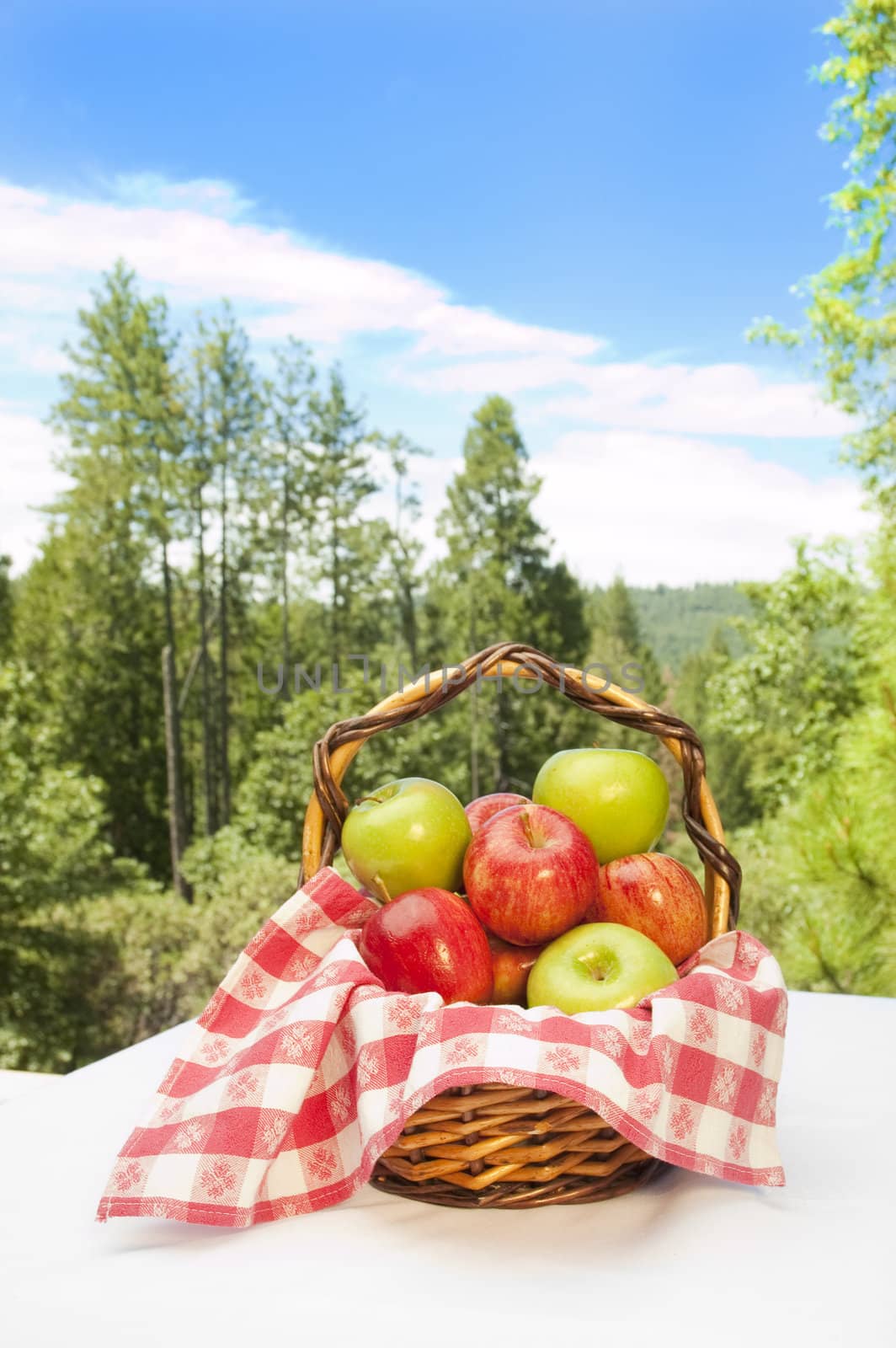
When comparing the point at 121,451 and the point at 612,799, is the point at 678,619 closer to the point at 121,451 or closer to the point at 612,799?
the point at 121,451

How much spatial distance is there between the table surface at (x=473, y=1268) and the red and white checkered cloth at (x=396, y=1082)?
0.03 m

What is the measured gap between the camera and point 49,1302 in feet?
1.82

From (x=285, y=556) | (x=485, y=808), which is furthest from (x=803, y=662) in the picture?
(x=485, y=808)

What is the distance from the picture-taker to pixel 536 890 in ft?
2.37

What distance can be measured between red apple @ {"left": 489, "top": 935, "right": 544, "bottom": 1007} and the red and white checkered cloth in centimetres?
12

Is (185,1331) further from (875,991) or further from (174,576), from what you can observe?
(174,576)

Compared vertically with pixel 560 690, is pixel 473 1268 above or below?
Result: below

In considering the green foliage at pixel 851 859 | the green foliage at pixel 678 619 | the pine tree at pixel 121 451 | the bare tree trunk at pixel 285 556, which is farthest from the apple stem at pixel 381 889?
the green foliage at pixel 678 619

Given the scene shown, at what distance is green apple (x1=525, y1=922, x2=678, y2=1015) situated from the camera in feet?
2.21

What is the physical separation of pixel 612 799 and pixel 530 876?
139 millimetres

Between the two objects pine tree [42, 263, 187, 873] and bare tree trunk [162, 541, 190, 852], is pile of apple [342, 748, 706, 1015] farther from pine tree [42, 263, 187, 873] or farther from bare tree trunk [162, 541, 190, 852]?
pine tree [42, 263, 187, 873]

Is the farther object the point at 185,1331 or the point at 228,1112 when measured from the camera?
the point at 228,1112

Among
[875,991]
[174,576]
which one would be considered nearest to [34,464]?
[174,576]

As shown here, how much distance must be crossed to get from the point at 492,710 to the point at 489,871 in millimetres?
Answer: 7306
